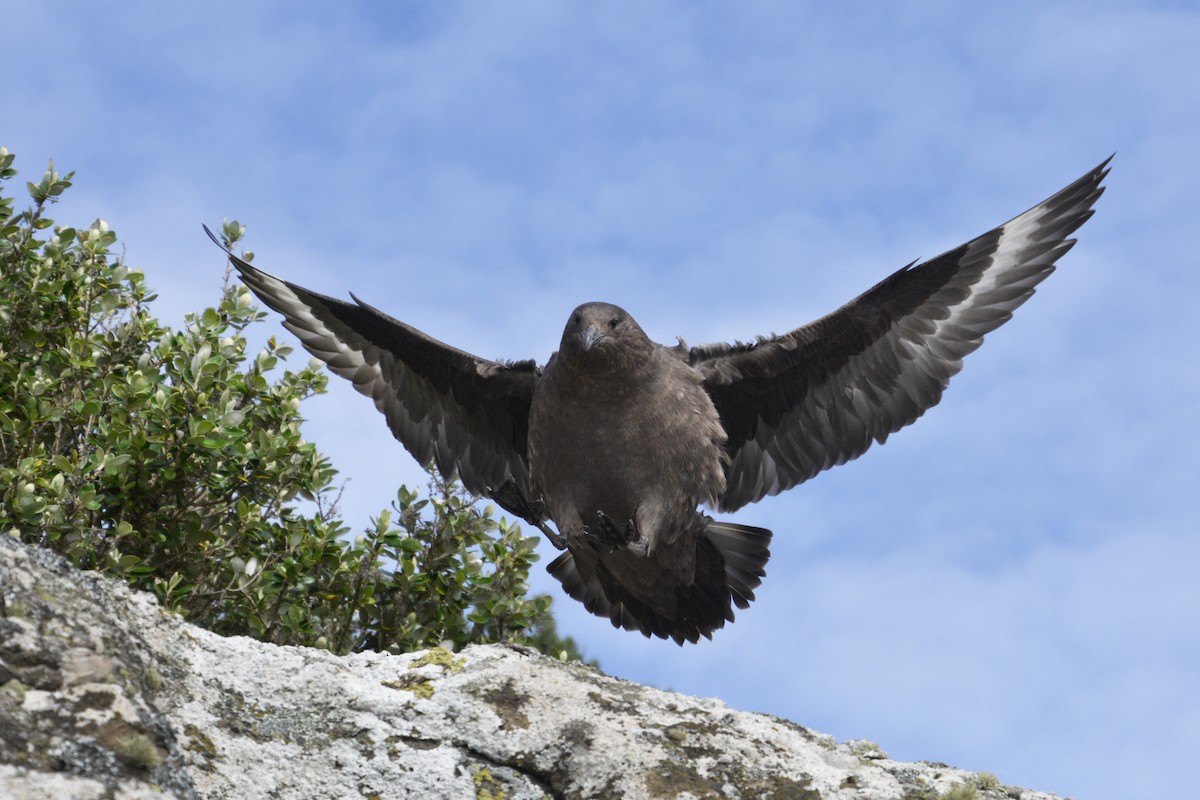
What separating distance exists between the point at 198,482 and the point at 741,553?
127 inches

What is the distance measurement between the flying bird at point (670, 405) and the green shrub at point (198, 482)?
1.83ft

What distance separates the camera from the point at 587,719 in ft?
13.8

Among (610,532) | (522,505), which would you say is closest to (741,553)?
(610,532)

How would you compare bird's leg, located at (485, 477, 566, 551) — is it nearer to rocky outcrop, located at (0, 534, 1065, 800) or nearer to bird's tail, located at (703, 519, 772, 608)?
bird's tail, located at (703, 519, 772, 608)

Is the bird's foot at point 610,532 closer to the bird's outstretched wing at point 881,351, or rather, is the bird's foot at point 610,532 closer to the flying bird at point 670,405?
the flying bird at point 670,405

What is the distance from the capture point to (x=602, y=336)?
7203 mm

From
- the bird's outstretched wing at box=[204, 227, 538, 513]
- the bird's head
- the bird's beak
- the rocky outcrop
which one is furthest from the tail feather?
the rocky outcrop

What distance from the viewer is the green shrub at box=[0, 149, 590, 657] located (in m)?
6.28

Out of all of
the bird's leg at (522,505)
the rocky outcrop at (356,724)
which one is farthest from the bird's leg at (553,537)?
the rocky outcrop at (356,724)

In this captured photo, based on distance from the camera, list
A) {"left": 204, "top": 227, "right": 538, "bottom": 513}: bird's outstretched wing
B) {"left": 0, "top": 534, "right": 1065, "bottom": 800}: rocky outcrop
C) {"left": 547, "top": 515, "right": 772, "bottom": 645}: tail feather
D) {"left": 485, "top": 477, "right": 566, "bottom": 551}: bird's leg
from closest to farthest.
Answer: {"left": 0, "top": 534, "right": 1065, "bottom": 800}: rocky outcrop → {"left": 485, "top": 477, "right": 566, "bottom": 551}: bird's leg → {"left": 547, "top": 515, "right": 772, "bottom": 645}: tail feather → {"left": 204, "top": 227, "right": 538, "bottom": 513}: bird's outstretched wing

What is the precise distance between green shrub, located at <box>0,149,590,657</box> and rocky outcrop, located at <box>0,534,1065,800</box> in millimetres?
1983

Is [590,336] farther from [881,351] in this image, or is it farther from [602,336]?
[881,351]

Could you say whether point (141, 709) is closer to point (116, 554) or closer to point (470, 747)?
point (470, 747)

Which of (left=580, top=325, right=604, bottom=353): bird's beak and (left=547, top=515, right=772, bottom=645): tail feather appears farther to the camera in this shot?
(left=547, top=515, right=772, bottom=645): tail feather
